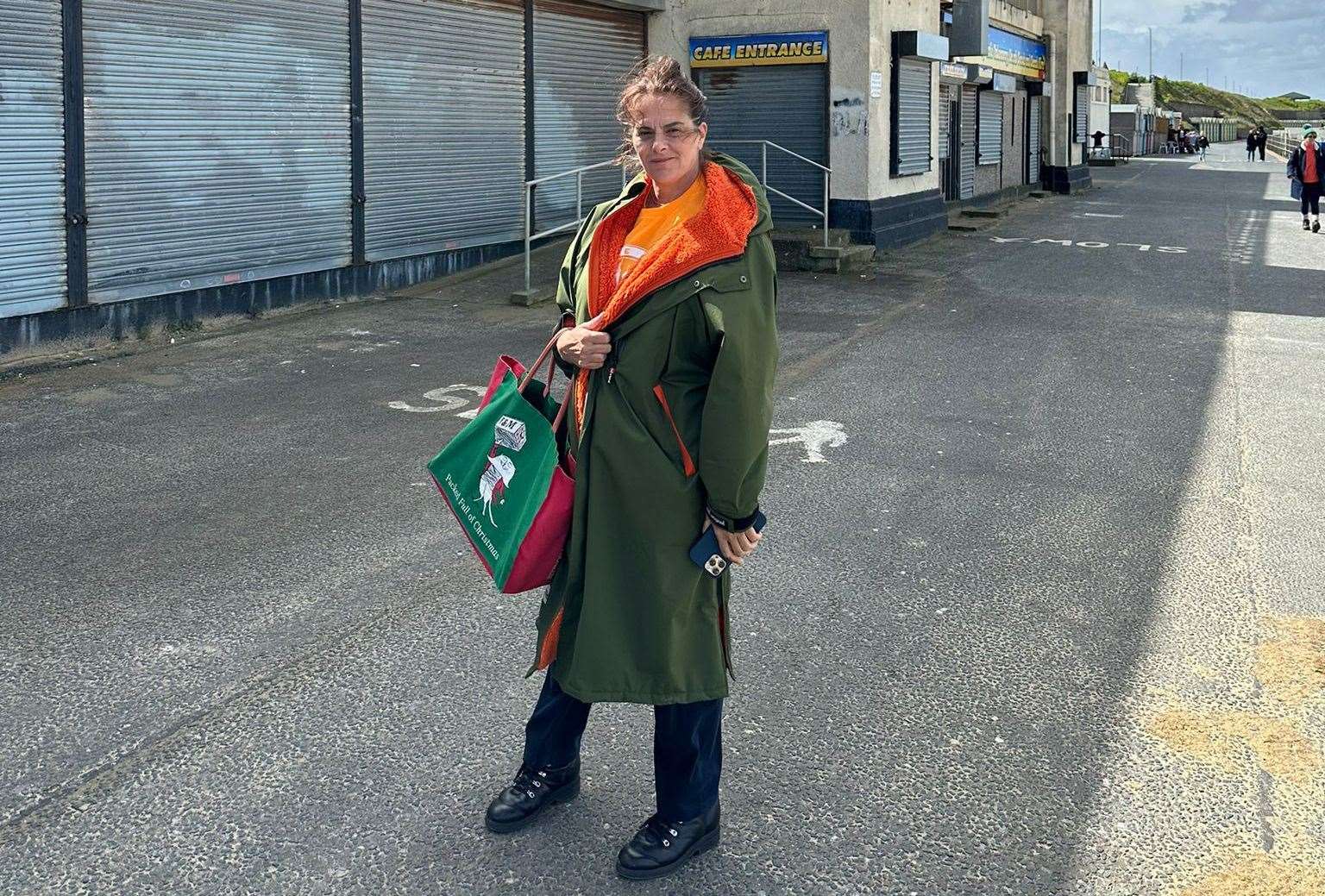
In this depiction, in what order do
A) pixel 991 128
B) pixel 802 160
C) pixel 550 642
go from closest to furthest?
pixel 550 642
pixel 802 160
pixel 991 128

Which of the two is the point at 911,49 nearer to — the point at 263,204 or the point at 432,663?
the point at 263,204

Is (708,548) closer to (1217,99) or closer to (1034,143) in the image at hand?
(1034,143)

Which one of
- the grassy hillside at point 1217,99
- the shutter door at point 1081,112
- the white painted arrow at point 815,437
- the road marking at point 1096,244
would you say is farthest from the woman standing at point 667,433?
the grassy hillside at point 1217,99

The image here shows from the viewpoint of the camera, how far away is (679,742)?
3.29m

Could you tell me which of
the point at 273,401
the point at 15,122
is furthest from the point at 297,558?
the point at 15,122

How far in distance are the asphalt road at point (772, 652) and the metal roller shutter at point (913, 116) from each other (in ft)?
33.3

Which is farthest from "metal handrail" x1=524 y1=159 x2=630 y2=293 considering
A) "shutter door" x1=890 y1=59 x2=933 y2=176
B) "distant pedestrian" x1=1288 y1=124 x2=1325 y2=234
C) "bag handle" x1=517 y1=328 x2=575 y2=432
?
"distant pedestrian" x1=1288 y1=124 x2=1325 y2=234

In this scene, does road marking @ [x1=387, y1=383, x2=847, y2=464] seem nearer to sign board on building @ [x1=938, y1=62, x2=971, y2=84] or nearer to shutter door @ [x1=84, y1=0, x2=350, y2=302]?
shutter door @ [x1=84, y1=0, x2=350, y2=302]

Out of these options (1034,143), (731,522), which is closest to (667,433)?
(731,522)


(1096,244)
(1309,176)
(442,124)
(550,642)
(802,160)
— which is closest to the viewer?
(550,642)

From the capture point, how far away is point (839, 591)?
213 inches

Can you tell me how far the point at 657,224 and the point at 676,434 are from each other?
1.66ft

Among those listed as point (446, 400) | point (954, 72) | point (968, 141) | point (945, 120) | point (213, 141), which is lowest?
point (446, 400)

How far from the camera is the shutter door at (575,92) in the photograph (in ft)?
55.0
